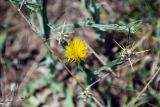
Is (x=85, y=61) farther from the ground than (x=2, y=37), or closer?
closer

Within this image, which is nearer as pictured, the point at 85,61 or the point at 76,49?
the point at 76,49

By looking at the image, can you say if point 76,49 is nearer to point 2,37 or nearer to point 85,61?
point 85,61

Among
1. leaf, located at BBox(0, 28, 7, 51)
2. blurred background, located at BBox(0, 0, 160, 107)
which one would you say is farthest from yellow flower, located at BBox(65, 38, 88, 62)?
leaf, located at BBox(0, 28, 7, 51)

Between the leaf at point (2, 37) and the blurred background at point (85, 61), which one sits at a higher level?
the leaf at point (2, 37)

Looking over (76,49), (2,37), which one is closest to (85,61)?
(2,37)

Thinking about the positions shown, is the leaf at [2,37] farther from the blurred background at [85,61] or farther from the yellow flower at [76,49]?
the yellow flower at [76,49]

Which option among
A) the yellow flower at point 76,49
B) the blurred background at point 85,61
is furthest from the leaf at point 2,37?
the yellow flower at point 76,49

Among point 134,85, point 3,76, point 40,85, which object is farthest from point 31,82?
point 134,85

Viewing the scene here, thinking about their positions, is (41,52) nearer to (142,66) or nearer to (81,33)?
(81,33)
